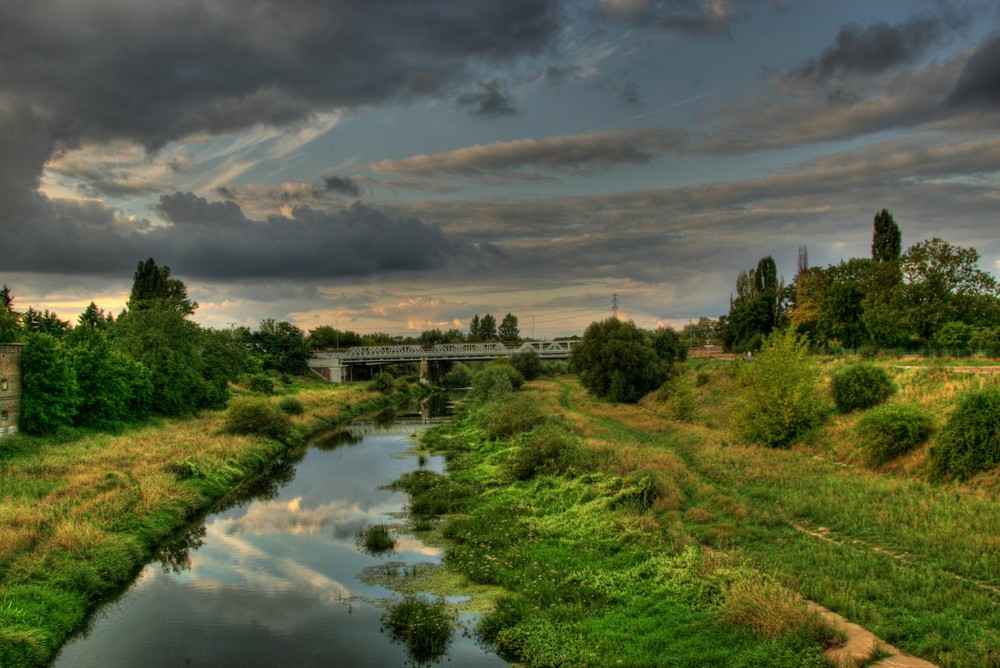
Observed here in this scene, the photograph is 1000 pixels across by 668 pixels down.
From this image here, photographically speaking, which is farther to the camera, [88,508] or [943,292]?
[943,292]

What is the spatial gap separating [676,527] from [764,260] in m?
91.9

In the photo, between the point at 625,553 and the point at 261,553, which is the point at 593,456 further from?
the point at 261,553

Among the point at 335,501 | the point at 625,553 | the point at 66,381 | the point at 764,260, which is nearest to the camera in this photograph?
the point at 625,553

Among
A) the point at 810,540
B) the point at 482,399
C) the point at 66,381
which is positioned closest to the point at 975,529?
the point at 810,540

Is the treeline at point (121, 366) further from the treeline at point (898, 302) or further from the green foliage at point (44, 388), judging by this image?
the treeline at point (898, 302)

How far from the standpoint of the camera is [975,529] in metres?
18.1

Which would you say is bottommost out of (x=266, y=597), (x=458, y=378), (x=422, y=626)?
(x=266, y=597)

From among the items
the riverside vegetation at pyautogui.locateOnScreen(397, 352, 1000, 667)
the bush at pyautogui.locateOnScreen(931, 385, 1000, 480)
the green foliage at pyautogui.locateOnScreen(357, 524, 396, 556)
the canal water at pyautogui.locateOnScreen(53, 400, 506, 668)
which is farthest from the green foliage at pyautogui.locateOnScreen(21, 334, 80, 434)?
the bush at pyautogui.locateOnScreen(931, 385, 1000, 480)

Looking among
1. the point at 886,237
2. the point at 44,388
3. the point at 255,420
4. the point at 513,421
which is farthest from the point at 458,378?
the point at 44,388

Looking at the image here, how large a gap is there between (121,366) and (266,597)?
32358 millimetres

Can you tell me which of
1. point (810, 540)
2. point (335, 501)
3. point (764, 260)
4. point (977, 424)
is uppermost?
point (764, 260)

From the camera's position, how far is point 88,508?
2452cm

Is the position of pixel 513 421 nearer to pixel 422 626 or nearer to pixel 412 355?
pixel 422 626

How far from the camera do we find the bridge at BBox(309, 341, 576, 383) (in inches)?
4577
